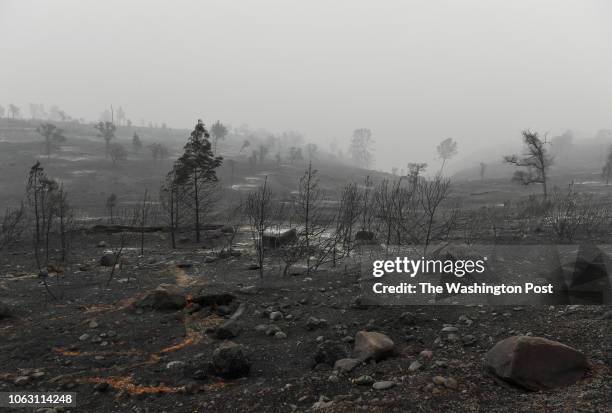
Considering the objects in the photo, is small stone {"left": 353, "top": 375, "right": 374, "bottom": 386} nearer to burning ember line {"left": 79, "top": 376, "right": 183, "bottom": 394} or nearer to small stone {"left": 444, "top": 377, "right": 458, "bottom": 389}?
small stone {"left": 444, "top": 377, "right": 458, "bottom": 389}

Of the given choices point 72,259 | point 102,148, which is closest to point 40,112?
point 102,148

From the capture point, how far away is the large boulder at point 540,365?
13.9 ft

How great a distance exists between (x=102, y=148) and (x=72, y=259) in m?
81.5

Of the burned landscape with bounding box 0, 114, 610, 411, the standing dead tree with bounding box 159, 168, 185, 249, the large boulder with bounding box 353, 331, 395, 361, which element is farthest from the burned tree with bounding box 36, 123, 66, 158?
the large boulder with bounding box 353, 331, 395, 361

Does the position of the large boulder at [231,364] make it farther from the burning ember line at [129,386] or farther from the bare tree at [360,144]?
the bare tree at [360,144]

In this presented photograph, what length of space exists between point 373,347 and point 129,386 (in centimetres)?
403

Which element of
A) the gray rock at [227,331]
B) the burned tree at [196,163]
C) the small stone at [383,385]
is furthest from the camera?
the burned tree at [196,163]

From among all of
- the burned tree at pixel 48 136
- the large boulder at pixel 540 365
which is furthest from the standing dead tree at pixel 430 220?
the burned tree at pixel 48 136

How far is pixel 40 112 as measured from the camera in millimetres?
187125

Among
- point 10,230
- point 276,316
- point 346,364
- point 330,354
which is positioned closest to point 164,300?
point 276,316

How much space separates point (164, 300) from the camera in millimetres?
9211

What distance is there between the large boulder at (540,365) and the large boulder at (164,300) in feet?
24.2

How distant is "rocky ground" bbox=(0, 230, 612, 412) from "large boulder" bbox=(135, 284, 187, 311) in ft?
0.10

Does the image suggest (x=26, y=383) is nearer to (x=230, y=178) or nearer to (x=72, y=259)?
(x=72, y=259)
